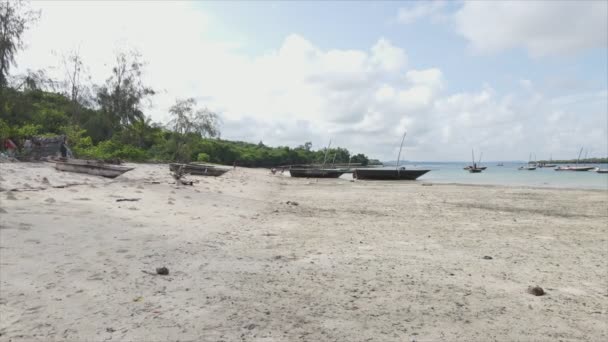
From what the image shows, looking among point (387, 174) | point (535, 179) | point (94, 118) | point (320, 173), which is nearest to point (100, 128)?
point (94, 118)

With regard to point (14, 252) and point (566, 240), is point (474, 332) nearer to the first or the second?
point (14, 252)

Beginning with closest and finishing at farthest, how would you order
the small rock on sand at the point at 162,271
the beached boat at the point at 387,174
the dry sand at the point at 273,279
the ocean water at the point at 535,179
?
the dry sand at the point at 273,279
the small rock on sand at the point at 162,271
the ocean water at the point at 535,179
the beached boat at the point at 387,174

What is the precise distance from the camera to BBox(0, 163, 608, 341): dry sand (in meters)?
3.53

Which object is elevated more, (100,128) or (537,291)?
(100,128)

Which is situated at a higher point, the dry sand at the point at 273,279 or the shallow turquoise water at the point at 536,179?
the shallow turquoise water at the point at 536,179

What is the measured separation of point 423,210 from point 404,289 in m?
10.2

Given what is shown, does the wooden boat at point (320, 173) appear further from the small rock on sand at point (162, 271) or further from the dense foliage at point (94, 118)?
the small rock on sand at point (162, 271)

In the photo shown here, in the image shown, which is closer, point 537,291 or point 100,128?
point 537,291

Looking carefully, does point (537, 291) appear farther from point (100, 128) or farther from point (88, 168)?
point (100, 128)

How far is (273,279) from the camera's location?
16.4 feet

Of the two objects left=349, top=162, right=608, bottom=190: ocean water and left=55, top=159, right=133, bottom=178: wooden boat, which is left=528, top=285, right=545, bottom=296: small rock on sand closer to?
left=55, top=159, right=133, bottom=178: wooden boat

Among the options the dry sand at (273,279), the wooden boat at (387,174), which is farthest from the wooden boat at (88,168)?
the wooden boat at (387,174)

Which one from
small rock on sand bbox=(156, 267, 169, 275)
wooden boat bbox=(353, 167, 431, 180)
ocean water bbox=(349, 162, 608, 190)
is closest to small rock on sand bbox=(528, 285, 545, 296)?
small rock on sand bbox=(156, 267, 169, 275)

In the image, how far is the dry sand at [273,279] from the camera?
3525 mm
